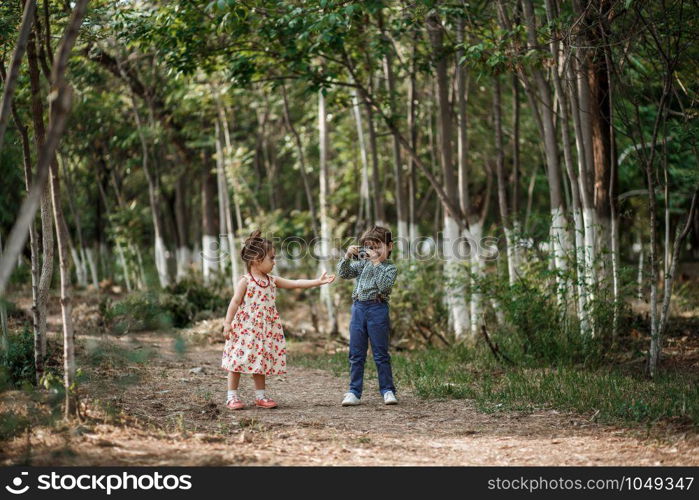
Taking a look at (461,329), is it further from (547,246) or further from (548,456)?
(548,456)

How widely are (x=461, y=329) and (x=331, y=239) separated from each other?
4140mm

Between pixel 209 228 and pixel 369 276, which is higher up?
pixel 209 228

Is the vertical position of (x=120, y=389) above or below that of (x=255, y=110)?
below

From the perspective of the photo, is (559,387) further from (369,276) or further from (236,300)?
(236,300)

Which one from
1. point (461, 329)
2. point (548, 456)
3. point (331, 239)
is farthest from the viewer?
point (331, 239)

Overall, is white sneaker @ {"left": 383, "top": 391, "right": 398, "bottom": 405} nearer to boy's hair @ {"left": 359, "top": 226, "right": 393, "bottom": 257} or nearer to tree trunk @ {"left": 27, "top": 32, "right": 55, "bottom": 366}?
boy's hair @ {"left": 359, "top": 226, "right": 393, "bottom": 257}

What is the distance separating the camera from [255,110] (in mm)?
23469

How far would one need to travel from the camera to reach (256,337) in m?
7.32

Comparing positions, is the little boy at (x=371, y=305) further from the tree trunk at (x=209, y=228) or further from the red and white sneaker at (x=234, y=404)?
the tree trunk at (x=209, y=228)

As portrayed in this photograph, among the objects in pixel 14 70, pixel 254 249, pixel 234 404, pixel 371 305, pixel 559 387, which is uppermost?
pixel 14 70

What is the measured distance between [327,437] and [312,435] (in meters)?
0.12

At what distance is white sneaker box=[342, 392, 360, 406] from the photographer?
24.3ft

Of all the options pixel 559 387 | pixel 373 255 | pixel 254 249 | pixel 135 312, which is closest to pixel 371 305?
pixel 373 255
